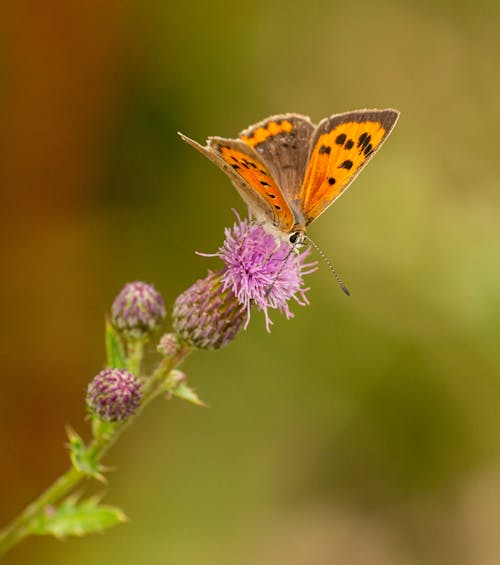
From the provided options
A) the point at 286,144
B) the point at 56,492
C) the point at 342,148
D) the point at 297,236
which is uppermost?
the point at 286,144

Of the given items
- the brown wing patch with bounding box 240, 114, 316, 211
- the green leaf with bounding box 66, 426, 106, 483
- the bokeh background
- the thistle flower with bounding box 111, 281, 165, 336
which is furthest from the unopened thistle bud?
the bokeh background

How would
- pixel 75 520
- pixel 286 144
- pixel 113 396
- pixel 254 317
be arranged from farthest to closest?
pixel 254 317
pixel 286 144
pixel 75 520
pixel 113 396

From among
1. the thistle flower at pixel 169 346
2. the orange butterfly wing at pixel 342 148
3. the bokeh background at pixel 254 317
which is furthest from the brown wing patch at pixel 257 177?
the bokeh background at pixel 254 317

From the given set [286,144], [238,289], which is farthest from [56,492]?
[286,144]

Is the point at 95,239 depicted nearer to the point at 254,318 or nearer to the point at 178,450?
the point at 254,318

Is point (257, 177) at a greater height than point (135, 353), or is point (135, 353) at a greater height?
point (257, 177)

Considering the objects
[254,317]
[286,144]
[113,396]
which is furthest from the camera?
[254,317]

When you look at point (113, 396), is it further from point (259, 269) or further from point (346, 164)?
point (346, 164)
